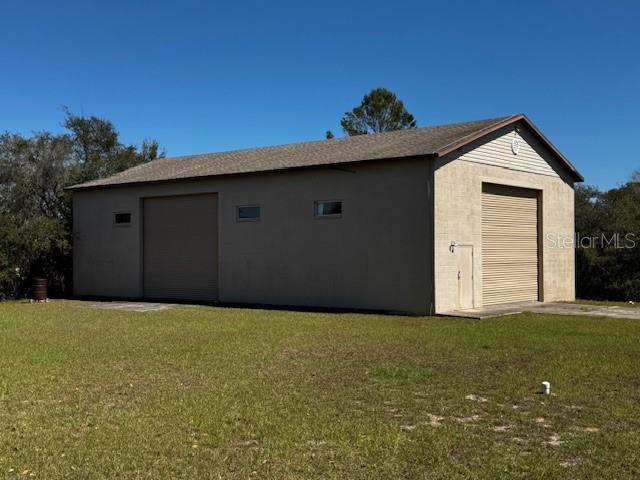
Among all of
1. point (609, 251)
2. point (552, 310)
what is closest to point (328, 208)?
point (552, 310)

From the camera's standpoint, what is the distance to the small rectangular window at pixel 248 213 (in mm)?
20469

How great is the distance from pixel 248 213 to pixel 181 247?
3.10m

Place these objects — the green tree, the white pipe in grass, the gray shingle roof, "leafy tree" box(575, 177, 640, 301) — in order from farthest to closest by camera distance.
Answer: the green tree < "leafy tree" box(575, 177, 640, 301) < the gray shingle roof < the white pipe in grass

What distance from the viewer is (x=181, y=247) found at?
2244cm

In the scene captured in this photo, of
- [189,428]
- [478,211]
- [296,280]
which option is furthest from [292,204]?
[189,428]

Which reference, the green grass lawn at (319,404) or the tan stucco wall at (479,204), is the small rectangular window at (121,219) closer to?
the green grass lawn at (319,404)

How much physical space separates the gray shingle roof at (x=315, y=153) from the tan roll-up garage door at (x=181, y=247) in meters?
1.03

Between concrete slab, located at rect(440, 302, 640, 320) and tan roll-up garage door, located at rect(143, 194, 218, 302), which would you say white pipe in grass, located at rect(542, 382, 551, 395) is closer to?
concrete slab, located at rect(440, 302, 640, 320)

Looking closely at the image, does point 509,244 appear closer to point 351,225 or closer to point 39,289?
point 351,225

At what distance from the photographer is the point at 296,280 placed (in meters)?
19.6

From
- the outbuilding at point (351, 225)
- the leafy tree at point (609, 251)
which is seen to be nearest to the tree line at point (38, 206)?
the outbuilding at point (351, 225)

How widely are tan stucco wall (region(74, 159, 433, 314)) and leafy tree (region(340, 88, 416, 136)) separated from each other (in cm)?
3035

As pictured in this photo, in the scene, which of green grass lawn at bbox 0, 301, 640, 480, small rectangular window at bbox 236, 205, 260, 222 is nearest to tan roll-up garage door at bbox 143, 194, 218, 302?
small rectangular window at bbox 236, 205, 260, 222

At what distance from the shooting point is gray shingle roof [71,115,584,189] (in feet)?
59.5
